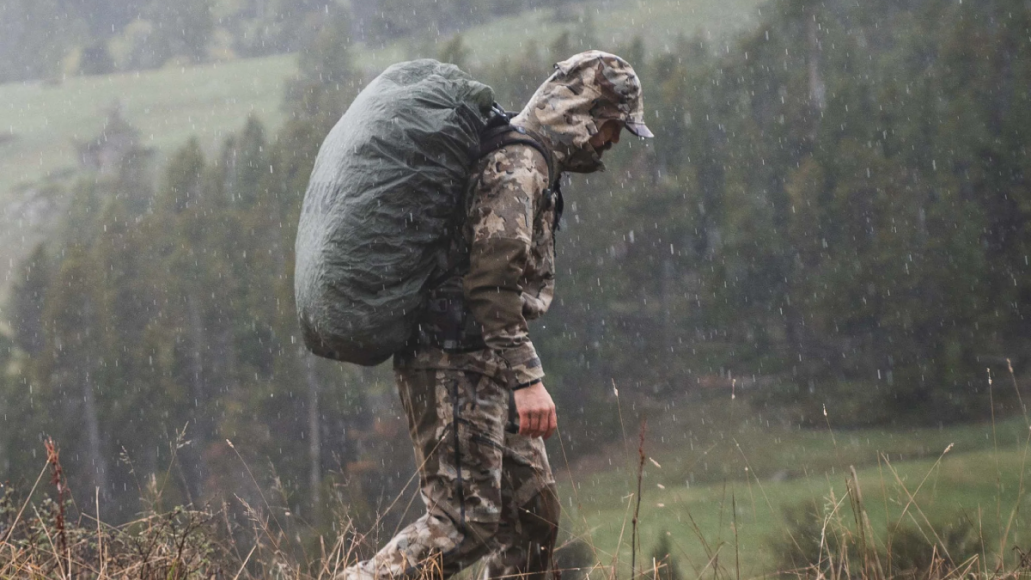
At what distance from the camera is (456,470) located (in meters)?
2.52

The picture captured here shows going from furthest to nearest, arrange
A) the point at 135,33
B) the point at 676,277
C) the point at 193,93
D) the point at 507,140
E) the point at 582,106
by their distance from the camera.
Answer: the point at 135,33 → the point at 193,93 → the point at 676,277 → the point at 582,106 → the point at 507,140

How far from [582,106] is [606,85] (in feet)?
0.32

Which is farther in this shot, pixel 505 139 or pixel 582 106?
pixel 582 106

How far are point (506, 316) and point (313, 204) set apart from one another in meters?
0.64

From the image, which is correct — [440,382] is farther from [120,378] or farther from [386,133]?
[120,378]

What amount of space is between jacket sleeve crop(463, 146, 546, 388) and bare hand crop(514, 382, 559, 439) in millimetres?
29

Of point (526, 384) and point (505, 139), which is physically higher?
point (505, 139)

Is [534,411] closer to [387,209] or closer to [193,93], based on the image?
[387,209]

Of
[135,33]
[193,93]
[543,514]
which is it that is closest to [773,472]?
[543,514]

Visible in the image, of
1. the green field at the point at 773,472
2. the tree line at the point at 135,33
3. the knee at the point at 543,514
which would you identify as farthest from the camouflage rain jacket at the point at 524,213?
the tree line at the point at 135,33

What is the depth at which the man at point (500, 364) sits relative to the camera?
2383 millimetres

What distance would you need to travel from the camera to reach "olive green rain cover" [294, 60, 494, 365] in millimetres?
2412

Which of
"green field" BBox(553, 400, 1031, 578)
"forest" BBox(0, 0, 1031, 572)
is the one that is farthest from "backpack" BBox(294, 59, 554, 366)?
"forest" BBox(0, 0, 1031, 572)

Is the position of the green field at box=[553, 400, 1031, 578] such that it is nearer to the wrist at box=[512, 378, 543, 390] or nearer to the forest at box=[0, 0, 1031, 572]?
the forest at box=[0, 0, 1031, 572]
